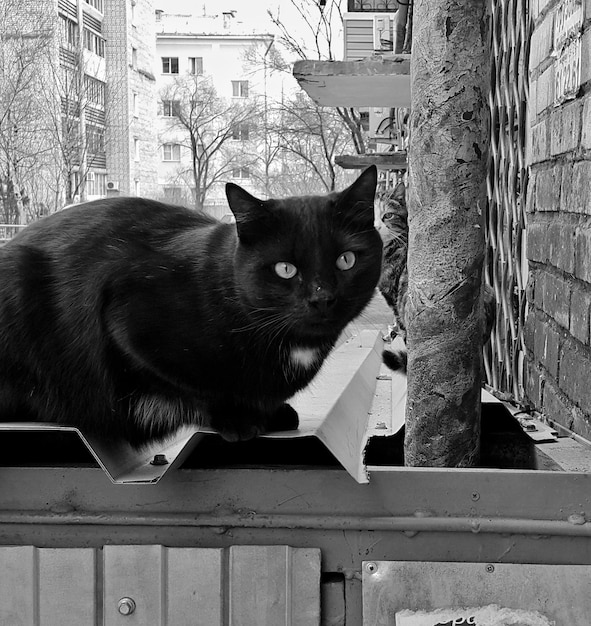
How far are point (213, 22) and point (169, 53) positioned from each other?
252 centimetres

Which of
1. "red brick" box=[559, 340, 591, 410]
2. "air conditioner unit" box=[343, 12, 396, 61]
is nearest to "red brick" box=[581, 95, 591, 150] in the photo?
"red brick" box=[559, 340, 591, 410]

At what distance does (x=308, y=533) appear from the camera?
1.22m

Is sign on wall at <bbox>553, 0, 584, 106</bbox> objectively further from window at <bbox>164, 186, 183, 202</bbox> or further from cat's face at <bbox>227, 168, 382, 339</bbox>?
window at <bbox>164, 186, 183, 202</bbox>

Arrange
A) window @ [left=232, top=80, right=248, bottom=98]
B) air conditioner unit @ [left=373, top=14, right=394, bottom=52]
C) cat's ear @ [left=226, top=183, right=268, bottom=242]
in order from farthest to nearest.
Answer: window @ [left=232, top=80, right=248, bottom=98], air conditioner unit @ [left=373, top=14, right=394, bottom=52], cat's ear @ [left=226, top=183, right=268, bottom=242]

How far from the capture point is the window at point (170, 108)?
92.7ft

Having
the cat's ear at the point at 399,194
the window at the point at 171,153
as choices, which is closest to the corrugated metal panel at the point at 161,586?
the cat's ear at the point at 399,194

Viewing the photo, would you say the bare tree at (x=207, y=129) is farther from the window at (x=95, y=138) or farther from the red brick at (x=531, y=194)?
the red brick at (x=531, y=194)

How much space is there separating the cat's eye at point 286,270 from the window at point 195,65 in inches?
1359

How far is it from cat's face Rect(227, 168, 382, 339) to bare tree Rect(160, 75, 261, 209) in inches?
762

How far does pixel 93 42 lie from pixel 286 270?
2804 cm

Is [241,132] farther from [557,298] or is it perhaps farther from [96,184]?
[557,298]

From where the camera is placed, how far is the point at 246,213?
A: 1.56 metres

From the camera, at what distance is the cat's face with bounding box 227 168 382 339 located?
155 centimetres

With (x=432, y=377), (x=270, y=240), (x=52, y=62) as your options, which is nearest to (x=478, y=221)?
(x=432, y=377)
